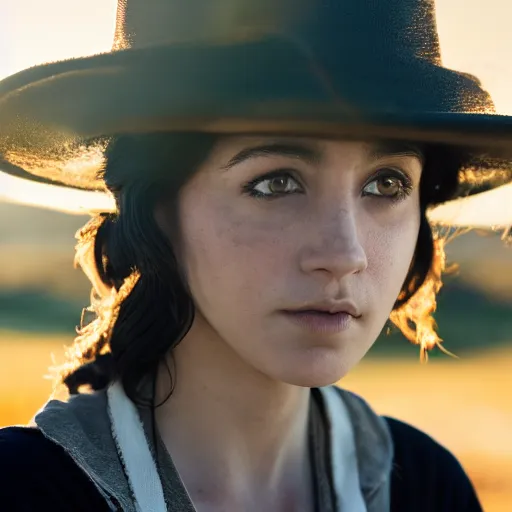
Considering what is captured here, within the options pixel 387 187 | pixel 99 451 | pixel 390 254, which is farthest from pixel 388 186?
pixel 99 451

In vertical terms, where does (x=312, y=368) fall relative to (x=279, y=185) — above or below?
below

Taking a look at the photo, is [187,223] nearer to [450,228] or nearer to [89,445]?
[89,445]

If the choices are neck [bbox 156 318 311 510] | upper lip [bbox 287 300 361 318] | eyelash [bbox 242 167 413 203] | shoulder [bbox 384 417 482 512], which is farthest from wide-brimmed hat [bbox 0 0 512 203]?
shoulder [bbox 384 417 482 512]

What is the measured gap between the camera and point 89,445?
1559 mm

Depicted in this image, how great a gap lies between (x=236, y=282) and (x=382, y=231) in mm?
275

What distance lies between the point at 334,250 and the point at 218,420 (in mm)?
446

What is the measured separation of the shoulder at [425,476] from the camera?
6.17ft

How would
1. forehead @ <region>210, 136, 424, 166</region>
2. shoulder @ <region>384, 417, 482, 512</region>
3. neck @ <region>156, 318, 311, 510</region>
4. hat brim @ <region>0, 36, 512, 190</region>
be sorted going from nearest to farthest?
hat brim @ <region>0, 36, 512, 190</region>
forehead @ <region>210, 136, 424, 166</region>
neck @ <region>156, 318, 311, 510</region>
shoulder @ <region>384, 417, 482, 512</region>

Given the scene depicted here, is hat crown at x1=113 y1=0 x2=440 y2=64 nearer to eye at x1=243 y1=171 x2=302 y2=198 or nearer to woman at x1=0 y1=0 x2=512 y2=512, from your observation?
woman at x1=0 y1=0 x2=512 y2=512

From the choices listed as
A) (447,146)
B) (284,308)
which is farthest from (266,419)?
(447,146)

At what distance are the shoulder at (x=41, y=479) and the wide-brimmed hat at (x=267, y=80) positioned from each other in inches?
21.8

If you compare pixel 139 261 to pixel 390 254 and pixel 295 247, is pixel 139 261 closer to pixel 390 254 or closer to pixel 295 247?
pixel 295 247

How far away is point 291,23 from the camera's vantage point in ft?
4.71

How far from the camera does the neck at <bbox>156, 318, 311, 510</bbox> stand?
1675 mm
